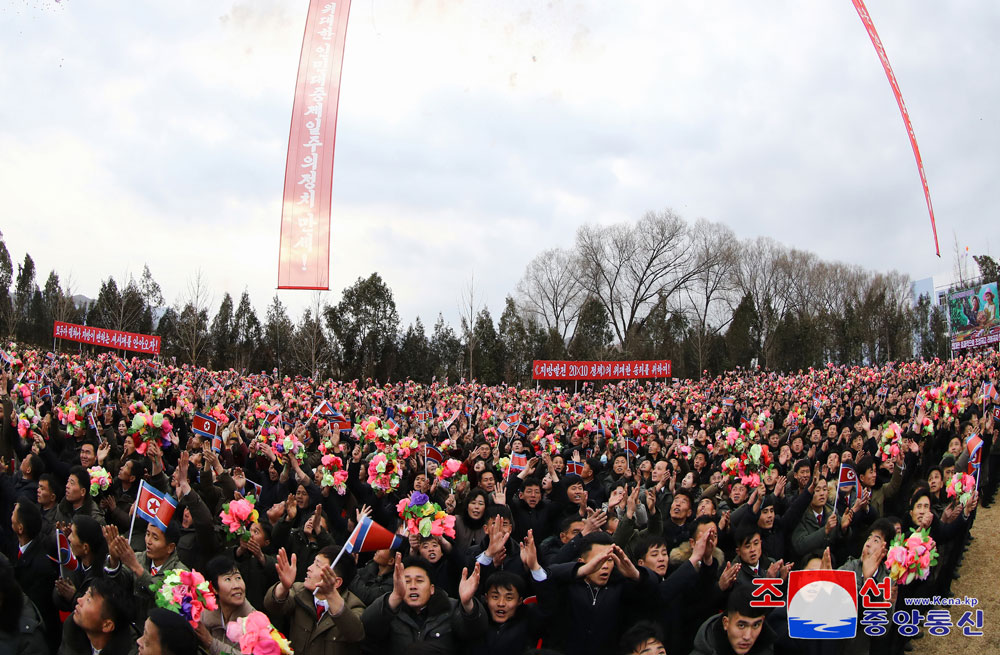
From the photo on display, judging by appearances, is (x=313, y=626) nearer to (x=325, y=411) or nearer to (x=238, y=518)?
(x=238, y=518)

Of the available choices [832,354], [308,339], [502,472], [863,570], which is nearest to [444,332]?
[308,339]

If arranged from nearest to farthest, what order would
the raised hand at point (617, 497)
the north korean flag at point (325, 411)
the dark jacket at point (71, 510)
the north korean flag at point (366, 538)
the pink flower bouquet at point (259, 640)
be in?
the pink flower bouquet at point (259, 640) < the north korean flag at point (366, 538) < the dark jacket at point (71, 510) < the raised hand at point (617, 497) < the north korean flag at point (325, 411)

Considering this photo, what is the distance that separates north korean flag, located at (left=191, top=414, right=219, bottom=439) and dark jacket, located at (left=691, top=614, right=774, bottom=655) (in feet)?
22.4

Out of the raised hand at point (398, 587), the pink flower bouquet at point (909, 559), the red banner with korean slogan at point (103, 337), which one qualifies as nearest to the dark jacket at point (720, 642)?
the pink flower bouquet at point (909, 559)

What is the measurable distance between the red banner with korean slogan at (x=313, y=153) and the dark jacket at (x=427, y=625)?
7714mm

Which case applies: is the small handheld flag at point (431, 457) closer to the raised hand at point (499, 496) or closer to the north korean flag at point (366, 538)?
the raised hand at point (499, 496)

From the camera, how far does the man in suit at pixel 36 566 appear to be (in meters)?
4.41

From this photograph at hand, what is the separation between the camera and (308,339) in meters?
39.4

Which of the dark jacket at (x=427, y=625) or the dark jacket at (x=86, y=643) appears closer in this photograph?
the dark jacket at (x=86, y=643)

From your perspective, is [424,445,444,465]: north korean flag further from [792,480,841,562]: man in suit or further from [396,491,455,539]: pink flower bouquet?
[792,480,841,562]: man in suit

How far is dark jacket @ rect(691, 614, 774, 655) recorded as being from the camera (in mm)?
3820

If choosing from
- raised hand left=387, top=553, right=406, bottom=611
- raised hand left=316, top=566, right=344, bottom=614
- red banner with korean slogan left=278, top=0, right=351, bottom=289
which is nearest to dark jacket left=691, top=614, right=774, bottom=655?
raised hand left=387, top=553, right=406, bottom=611

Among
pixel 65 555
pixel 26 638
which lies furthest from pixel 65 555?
pixel 26 638

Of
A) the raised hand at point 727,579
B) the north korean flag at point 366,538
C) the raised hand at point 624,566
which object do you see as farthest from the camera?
the north korean flag at point 366,538
